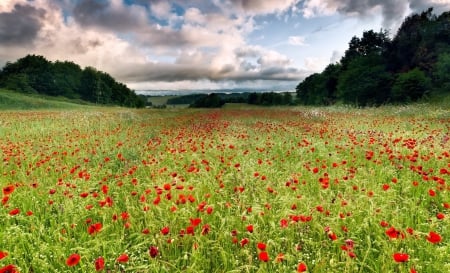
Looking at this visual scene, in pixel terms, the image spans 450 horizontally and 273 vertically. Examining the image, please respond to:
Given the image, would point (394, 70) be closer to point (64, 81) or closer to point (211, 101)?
point (211, 101)

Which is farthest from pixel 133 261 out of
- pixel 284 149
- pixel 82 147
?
pixel 82 147

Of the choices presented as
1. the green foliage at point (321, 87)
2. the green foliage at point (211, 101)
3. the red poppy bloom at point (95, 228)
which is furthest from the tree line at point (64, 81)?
the red poppy bloom at point (95, 228)

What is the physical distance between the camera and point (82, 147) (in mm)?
8594

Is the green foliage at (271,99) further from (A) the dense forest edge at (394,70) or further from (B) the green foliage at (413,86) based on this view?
(B) the green foliage at (413,86)

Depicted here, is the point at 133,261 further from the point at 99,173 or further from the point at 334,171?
the point at 334,171

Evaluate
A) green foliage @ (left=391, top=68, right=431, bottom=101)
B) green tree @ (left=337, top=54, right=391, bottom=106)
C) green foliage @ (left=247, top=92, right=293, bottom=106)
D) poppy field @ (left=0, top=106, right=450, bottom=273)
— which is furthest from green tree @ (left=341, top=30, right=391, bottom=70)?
poppy field @ (left=0, top=106, right=450, bottom=273)

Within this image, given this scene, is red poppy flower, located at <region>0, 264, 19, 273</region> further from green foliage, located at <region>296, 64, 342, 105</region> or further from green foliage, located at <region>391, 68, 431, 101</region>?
green foliage, located at <region>296, 64, 342, 105</region>

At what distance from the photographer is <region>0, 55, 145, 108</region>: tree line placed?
3898 inches

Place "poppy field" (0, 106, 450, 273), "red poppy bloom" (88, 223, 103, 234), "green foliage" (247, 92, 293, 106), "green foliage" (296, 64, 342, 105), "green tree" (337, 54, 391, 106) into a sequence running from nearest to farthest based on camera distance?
1. "red poppy bloom" (88, 223, 103, 234)
2. "poppy field" (0, 106, 450, 273)
3. "green tree" (337, 54, 391, 106)
4. "green foliage" (296, 64, 342, 105)
5. "green foliage" (247, 92, 293, 106)

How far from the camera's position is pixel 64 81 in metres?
106

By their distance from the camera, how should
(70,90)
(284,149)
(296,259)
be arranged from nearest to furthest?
1. (296,259)
2. (284,149)
3. (70,90)

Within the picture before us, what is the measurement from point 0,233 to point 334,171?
195 inches

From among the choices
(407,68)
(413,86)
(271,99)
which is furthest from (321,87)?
(413,86)

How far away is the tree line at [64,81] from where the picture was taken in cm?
9900
